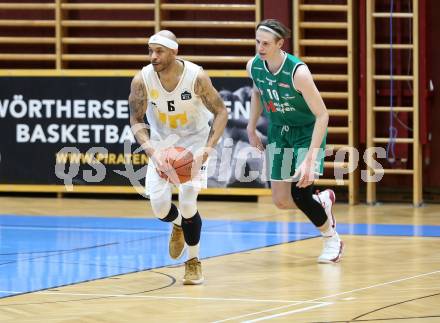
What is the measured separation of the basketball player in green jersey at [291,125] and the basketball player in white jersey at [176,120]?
1.90 feet

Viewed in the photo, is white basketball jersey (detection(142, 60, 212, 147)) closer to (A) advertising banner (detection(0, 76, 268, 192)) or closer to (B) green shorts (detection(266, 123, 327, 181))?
(B) green shorts (detection(266, 123, 327, 181))

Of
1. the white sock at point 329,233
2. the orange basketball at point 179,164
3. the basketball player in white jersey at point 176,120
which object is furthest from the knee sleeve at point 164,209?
the white sock at point 329,233

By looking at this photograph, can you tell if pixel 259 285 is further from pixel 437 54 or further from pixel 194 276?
pixel 437 54

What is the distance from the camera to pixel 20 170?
12.5m

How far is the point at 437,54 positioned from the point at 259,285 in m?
6.22

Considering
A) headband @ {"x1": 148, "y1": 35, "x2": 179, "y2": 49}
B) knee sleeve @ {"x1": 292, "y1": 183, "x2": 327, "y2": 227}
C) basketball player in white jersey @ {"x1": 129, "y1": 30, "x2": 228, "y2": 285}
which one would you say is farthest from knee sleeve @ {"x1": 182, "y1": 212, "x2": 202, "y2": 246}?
headband @ {"x1": 148, "y1": 35, "x2": 179, "y2": 49}

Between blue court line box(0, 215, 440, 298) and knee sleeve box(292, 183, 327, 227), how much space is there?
96 cm

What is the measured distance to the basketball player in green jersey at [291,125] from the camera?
23.9 ft

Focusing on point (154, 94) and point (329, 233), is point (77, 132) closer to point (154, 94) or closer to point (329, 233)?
point (329, 233)

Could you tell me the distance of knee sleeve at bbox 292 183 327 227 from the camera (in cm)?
759

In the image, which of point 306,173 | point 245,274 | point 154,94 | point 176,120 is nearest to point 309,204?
point 306,173

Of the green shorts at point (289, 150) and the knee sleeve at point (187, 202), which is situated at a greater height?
the green shorts at point (289, 150)

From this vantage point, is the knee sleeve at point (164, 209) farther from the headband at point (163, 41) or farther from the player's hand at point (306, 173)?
the headband at point (163, 41)

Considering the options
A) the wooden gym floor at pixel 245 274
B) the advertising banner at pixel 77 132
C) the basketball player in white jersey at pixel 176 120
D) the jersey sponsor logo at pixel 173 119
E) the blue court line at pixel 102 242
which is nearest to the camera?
the wooden gym floor at pixel 245 274
